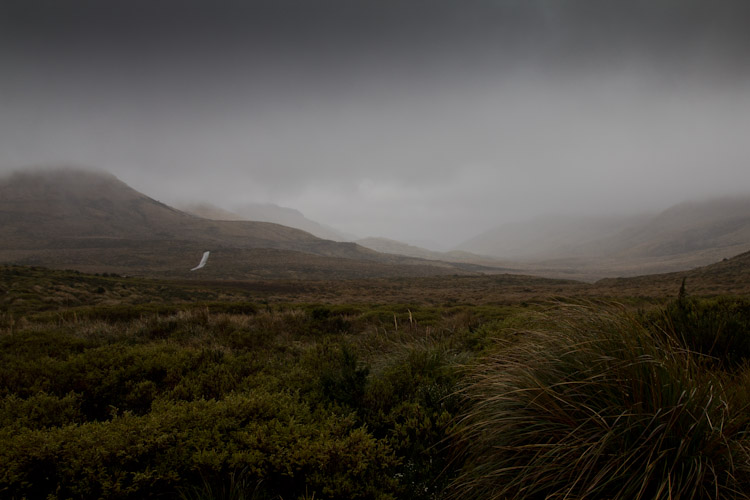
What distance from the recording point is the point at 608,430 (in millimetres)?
2303

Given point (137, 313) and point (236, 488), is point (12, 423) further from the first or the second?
point (137, 313)

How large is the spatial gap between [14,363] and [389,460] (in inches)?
214

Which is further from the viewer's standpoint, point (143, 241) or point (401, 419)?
point (143, 241)

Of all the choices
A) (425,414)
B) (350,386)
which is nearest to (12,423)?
(350,386)

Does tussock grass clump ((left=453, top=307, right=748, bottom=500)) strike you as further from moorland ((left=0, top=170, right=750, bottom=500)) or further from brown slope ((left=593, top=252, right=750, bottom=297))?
brown slope ((left=593, top=252, right=750, bottom=297))

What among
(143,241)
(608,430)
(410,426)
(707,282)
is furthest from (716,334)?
(143,241)

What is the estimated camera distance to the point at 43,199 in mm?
171625

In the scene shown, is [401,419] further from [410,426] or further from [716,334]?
[716,334]

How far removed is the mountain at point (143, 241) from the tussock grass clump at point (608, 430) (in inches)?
2893

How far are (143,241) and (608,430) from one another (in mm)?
144356

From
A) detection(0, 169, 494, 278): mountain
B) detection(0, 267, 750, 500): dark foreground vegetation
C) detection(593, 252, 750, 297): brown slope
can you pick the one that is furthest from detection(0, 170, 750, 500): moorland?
detection(0, 169, 494, 278): mountain

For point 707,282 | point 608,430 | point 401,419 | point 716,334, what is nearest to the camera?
point 608,430

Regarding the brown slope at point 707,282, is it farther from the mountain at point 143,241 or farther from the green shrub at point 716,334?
the mountain at point 143,241

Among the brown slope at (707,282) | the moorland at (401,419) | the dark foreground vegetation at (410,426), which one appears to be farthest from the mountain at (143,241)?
the dark foreground vegetation at (410,426)
